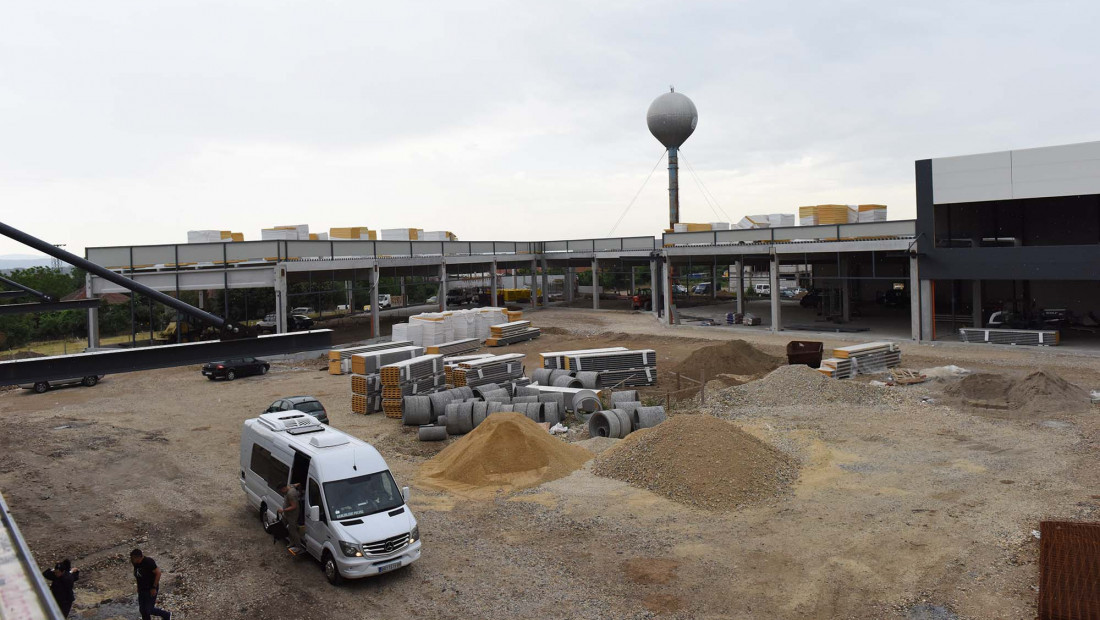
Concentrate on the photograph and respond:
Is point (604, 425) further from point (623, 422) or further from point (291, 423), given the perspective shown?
point (291, 423)

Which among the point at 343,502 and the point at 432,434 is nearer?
the point at 343,502

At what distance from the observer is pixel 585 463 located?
1706 cm

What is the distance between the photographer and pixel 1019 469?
15.7 metres

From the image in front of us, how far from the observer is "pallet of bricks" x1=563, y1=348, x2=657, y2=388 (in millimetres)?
26938

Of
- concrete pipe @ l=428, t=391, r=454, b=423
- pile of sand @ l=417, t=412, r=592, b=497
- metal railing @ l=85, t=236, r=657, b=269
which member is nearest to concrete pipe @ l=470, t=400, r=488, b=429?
concrete pipe @ l=428, t=391, r=454, b=423

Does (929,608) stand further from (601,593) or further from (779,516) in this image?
(601,593)

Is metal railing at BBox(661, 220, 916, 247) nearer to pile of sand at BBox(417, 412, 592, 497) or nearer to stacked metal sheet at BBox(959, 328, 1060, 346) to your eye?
stacked metal sheet at BBox(959, 328, 1060, 346)

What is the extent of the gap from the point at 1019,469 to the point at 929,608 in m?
7.71

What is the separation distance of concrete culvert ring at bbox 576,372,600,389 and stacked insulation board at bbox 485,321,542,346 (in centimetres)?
1515

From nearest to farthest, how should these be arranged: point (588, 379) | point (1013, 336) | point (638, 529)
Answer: point (638, 529)
point (588, 379)
point (1013, 336)

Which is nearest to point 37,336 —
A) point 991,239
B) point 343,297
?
point 343,297

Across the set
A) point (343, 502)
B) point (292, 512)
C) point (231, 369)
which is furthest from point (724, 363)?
point (231, 369)

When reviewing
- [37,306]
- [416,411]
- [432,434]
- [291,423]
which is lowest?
[432,434]

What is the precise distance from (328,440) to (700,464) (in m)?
7.68
